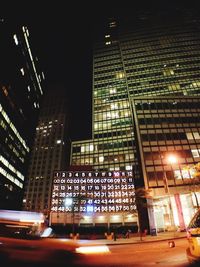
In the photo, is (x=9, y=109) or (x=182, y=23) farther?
(x=182, y=23)

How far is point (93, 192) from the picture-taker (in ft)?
186

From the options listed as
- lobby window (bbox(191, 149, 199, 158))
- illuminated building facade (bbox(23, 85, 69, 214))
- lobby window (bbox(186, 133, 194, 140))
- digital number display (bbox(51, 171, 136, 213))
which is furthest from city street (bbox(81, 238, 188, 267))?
illuminated building facade (bbox(23, 85, 69, 214))

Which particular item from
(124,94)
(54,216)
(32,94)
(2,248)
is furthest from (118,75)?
(2,248)

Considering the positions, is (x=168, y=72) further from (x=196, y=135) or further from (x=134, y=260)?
(x=134, y=260)

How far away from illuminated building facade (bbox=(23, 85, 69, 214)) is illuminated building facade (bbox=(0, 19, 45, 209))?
3134 cm

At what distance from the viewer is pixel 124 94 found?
3179 inches

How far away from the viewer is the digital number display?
180ft

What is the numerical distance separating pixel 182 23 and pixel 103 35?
42978 mm

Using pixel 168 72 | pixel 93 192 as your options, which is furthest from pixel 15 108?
pixel 168 72

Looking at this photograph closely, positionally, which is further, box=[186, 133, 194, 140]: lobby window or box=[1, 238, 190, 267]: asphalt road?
box=[186, 133, 194, 140]: lobby window

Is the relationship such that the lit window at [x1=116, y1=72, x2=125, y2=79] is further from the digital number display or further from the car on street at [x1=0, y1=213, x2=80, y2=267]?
the car on street at [x1=0, y1=213, x2=80, y2=267]

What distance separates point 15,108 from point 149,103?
50430 millimetres

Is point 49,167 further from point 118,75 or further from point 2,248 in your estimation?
point 2,248

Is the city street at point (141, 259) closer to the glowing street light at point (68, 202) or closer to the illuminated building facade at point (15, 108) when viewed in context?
the glowing street light at point (68, 202)
